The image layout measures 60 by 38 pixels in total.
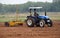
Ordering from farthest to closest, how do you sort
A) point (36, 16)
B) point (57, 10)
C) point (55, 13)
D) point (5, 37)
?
1. point (57, 10)
2. point (55, 13)
3. point (36, 16)
4. point (5, 37)

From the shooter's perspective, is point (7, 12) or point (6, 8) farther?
point (6, 8)

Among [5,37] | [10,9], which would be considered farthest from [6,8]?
[5,37]

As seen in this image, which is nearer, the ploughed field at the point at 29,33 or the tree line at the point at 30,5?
the ploughed field at the point at 29,33

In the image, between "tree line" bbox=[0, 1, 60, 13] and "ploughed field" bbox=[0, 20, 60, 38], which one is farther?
"tree line" bbox=[0, 1, 60, 13]

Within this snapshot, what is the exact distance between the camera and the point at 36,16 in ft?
66.8

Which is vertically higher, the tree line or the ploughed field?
the tree line

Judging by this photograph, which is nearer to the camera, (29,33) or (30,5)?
(29,33)

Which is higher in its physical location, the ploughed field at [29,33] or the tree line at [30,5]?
the tree line at [30,5]

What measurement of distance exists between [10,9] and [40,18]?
2204 cm

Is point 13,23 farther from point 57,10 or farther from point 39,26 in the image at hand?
point 57,10

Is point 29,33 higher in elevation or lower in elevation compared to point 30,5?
lower

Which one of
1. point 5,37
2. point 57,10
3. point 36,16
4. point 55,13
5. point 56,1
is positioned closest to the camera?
point 5,37

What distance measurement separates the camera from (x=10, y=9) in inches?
1654

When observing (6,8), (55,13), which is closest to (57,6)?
(55,13)
